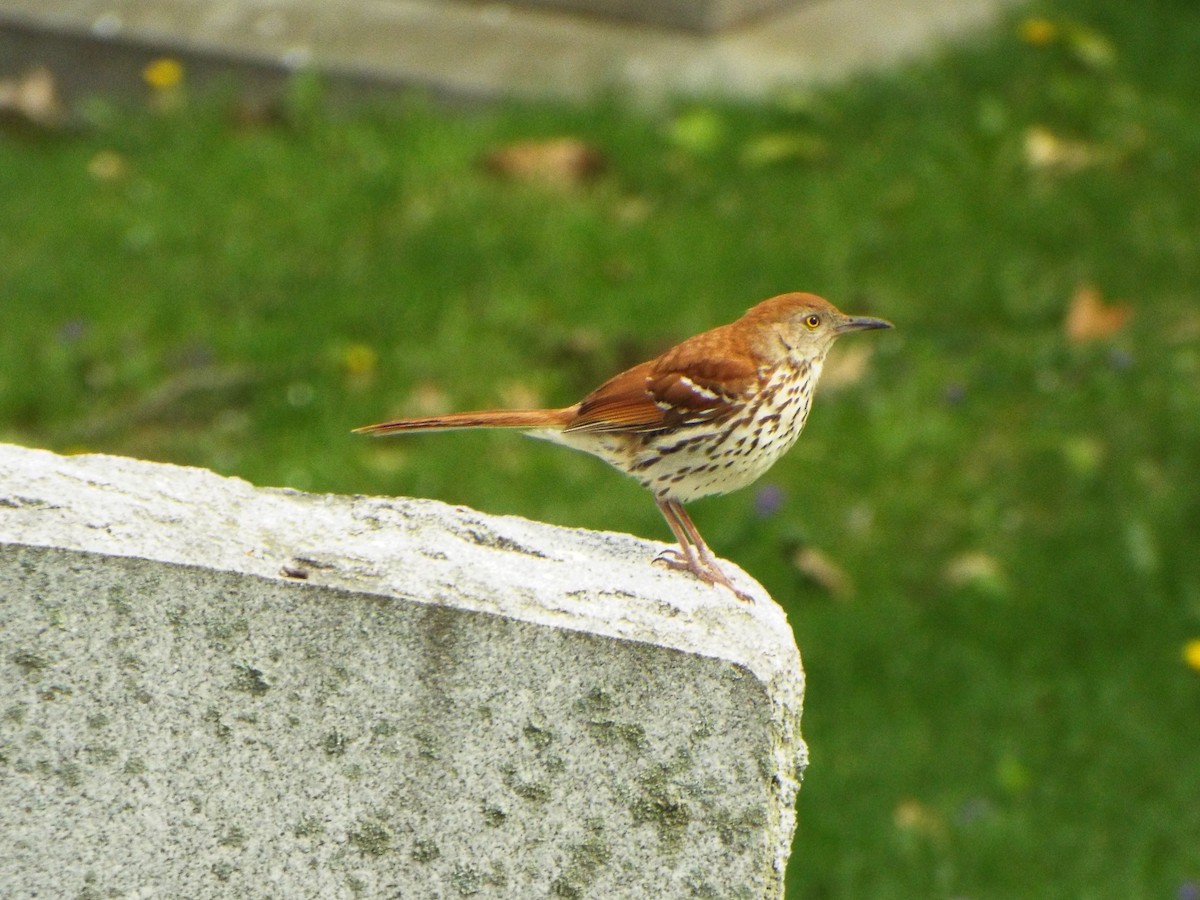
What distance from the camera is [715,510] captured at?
6.16 meters

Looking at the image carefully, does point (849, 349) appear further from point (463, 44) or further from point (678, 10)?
point (463, 44)

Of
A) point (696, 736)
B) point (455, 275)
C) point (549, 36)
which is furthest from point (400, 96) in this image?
point (696, 736)

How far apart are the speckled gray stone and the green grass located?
2.47 metres

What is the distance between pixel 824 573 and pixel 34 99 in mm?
4573

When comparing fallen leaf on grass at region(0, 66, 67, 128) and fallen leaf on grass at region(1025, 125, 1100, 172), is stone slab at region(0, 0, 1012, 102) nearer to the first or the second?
fallen leaf on grass at region(0, 66, 67, 128)

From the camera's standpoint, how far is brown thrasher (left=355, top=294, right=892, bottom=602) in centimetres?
333

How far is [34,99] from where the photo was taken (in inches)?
336

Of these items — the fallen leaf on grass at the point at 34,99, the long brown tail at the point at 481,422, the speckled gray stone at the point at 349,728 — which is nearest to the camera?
the speckled gray stone at the point at 349,728

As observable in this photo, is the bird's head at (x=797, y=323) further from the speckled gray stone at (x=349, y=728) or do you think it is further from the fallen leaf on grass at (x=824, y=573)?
the fallen leaf on grass at (x=824, y=573)

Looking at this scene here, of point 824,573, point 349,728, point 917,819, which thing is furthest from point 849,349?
point 349,728

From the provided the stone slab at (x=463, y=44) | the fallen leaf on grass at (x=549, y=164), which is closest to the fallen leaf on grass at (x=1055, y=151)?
the stone slab at (x=463, y=44)

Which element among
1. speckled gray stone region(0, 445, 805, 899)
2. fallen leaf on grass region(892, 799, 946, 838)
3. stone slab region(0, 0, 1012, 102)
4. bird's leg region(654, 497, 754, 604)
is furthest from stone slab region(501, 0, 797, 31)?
speckled gray stone region(0, 445, 805, 899)

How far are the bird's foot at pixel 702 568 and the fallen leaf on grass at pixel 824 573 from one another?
2.76 metres

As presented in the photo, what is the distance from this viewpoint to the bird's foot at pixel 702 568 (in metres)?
3.00
